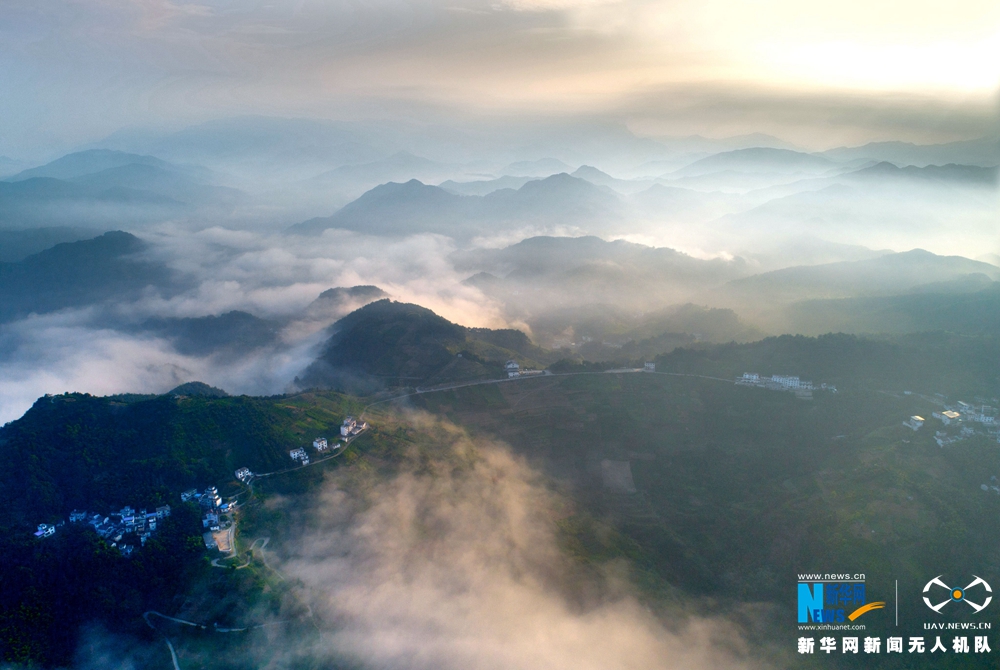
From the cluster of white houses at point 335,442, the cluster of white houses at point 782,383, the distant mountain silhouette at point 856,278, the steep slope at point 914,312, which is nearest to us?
the cluster of white houses at point 335,442

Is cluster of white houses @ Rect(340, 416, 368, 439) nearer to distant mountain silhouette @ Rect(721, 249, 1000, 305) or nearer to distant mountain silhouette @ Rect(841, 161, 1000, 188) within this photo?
distant mountain silhouette @ Rect(721, 249, 1000, 305)

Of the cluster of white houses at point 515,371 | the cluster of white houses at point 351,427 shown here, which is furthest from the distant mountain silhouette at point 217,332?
the cluster of white houses at point 351,427

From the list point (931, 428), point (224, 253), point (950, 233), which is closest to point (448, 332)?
point (931, 428)

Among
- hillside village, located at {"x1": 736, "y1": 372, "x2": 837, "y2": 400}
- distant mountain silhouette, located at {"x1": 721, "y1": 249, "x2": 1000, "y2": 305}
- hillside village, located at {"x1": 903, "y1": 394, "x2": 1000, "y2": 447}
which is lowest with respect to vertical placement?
distant mountain silhouette, located at {"x1": 721, "y1": 249, "x2": 1000, "y2": 305}

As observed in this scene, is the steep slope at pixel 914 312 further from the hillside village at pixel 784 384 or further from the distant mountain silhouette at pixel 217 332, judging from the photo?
the distant mountain silhouette at pixel 217 332

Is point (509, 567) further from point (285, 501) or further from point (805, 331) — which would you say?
point (805, 331)

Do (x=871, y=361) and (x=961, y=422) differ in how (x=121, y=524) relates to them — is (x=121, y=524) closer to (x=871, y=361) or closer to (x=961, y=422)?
(x=961, y=422)

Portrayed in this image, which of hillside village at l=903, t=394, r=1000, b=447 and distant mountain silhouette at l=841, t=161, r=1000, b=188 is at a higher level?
distant mountain silhouette at l=841, t=161, r=1000, b=188

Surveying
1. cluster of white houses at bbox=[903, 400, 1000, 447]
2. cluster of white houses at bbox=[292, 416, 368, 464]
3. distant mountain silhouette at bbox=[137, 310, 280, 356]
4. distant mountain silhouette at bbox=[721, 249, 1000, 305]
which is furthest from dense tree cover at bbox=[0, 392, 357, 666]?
distant mountain silhouette at bbox=[721, 249, 1000, 305]

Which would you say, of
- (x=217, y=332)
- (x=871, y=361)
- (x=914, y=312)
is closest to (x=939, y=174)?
(x=914, y=312)
